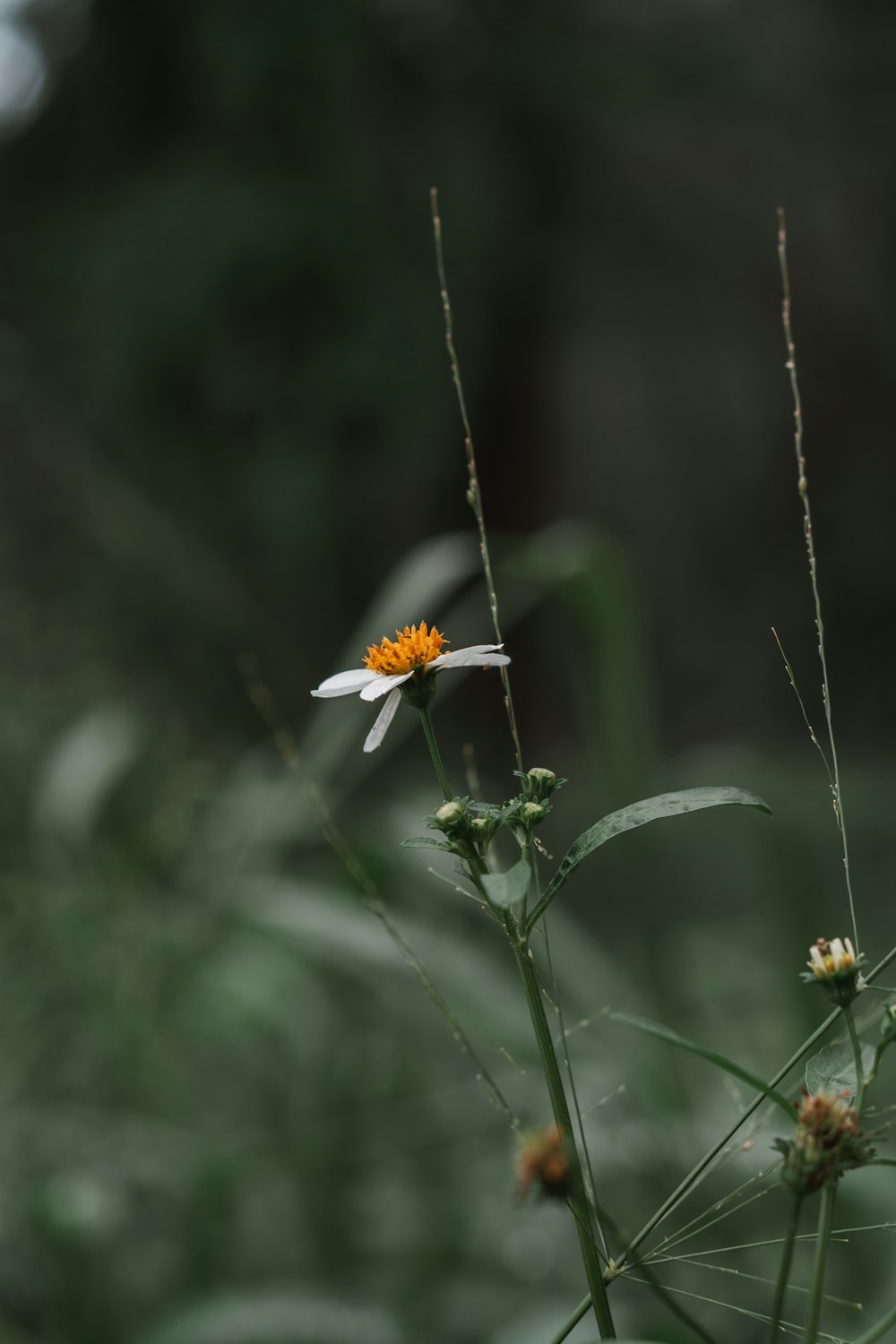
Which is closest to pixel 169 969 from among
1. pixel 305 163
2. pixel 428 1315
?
pixel 428 1315

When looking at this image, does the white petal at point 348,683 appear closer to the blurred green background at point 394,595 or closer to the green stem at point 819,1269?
the green stem at point 819,1269

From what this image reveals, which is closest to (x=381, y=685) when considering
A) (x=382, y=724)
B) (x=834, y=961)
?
(x=382, y=724)

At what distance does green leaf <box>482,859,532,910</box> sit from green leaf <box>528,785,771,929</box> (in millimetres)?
16

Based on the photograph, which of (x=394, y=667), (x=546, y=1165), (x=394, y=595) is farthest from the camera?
(x=394, y=595)

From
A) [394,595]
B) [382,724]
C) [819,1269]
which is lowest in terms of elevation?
[819,1269]

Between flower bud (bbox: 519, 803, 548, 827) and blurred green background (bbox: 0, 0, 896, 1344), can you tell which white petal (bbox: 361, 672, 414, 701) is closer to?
flower bud (bbox: 519, 803, 548, 827)

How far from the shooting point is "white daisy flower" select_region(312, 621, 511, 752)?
9.3 inches

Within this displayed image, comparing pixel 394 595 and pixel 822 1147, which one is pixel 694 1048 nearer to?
pixel 822 1147

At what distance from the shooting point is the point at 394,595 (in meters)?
0.89

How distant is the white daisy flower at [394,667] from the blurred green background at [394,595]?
462mm

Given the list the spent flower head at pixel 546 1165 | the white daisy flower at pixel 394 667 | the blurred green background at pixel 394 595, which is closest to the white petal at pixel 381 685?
the white daisy flower at pixel 394 667

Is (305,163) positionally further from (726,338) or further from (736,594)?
(736,594)

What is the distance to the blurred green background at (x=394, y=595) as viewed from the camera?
2.82 feet

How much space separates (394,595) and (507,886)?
2.30ft
